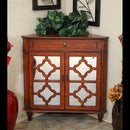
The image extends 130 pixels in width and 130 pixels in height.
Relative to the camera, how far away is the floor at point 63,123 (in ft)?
9.37

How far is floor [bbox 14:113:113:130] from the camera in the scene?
112 inches

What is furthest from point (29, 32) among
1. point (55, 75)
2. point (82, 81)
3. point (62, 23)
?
point (82, 81)

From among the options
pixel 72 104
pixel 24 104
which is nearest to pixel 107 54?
pixel 72 104

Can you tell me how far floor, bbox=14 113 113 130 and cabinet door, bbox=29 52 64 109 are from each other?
226mm

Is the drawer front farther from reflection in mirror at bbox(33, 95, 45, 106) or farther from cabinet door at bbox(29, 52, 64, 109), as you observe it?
reflection in mirror at bbox(33, 95, 45, 106)

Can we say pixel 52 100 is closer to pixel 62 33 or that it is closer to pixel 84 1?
pixel 62 33

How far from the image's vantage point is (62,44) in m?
2.72

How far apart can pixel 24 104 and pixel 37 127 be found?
0.30m

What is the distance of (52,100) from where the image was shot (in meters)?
2.85

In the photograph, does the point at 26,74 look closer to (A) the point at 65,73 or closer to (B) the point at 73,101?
(A) the point at 65,73

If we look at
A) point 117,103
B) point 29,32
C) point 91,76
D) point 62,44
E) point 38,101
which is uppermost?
point 29,32

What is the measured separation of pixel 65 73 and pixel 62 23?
567 millimetres
